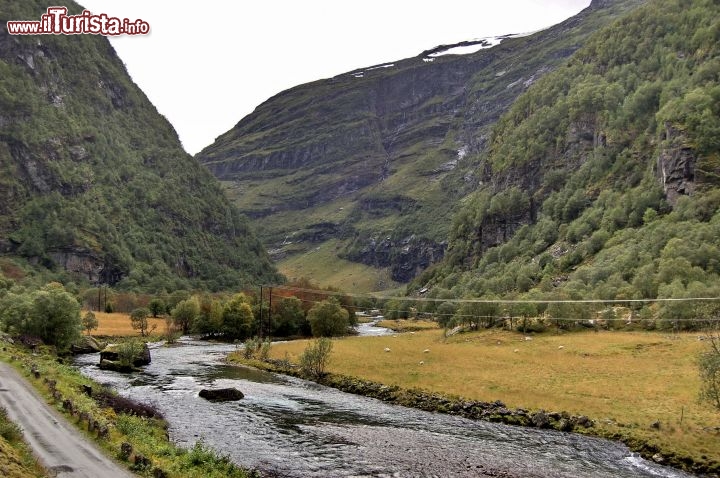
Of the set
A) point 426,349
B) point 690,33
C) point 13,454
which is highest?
point 690,33

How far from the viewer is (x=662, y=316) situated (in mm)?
93812

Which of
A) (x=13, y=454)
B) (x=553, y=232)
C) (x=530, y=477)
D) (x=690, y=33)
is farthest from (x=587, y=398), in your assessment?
(x=690, y=33)

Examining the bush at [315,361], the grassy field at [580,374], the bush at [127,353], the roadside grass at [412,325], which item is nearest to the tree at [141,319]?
the grassy field at [580,374]

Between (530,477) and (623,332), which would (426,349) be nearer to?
(623,332)

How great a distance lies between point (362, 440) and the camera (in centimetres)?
4250

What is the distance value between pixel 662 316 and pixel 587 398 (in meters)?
51.0

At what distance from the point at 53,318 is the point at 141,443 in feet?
191

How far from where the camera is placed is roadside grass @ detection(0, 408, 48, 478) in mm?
22198

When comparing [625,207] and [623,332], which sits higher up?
[625,207]

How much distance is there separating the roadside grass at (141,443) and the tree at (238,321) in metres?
80.0

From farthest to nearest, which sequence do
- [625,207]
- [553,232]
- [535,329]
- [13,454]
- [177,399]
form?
[553,232] < [625,207] < [535,329] < [177,399] < [13,454]

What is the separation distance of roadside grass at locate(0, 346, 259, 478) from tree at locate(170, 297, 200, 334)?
91.7 metres

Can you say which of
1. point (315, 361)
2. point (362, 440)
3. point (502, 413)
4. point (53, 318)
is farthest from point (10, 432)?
point (53, 318)

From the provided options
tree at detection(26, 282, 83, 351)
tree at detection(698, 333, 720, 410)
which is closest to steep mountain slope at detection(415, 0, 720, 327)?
tree at detection(698, 333, 720, 410)
